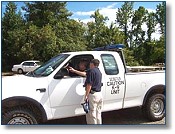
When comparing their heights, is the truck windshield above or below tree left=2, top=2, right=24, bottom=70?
below

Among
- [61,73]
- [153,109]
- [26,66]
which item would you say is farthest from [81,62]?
[153,109]

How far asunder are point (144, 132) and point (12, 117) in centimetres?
199

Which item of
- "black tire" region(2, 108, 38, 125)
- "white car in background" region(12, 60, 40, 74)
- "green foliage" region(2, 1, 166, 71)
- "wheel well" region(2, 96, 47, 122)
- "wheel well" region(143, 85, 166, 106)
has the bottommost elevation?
"black tire" region(2, 108, 38, 125)

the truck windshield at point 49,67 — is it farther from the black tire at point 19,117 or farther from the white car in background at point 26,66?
the black tire at point 19,117

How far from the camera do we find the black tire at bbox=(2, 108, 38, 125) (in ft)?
12.8

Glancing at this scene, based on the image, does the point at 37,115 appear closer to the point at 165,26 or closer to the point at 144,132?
the point at 144,132

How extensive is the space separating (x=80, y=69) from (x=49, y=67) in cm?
46

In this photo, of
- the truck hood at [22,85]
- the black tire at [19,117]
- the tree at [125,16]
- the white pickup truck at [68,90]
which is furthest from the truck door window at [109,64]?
the black tire at [19,117]

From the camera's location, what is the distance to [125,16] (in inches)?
178

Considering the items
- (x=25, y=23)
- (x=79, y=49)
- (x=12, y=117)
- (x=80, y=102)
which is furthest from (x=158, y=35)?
(x=12, y=117)

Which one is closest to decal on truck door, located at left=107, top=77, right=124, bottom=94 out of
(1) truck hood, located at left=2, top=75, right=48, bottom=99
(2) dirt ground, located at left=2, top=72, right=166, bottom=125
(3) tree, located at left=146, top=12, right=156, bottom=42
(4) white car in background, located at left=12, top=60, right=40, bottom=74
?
(2) dirt ground, located at left=2, top=72, right=166, bottom=125

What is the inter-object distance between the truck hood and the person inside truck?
0.40m

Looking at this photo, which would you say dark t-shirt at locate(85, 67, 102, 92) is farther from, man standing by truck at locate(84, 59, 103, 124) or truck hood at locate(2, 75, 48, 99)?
truck hood at locate(2, 75, 48, 99)

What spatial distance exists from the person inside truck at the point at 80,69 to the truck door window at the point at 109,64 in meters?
0.29
